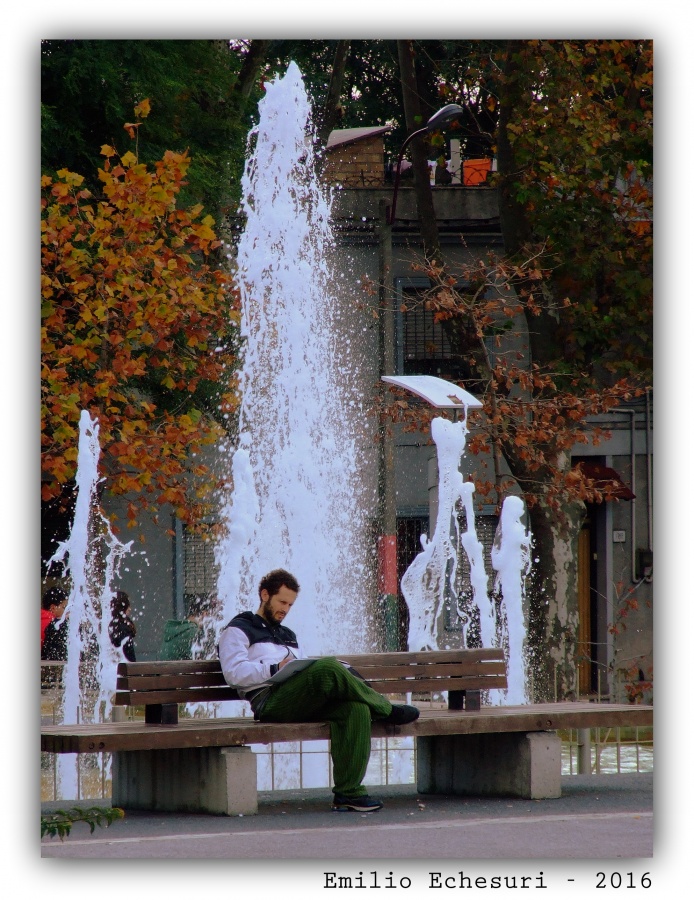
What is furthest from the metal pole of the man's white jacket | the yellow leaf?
the yellow leaf

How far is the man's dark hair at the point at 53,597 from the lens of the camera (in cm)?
888

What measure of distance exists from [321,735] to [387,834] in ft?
1.69

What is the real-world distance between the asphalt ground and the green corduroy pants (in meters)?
0.24

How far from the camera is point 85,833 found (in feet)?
20.4

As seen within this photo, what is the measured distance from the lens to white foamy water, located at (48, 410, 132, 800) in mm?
8828

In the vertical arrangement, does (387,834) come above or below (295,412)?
below

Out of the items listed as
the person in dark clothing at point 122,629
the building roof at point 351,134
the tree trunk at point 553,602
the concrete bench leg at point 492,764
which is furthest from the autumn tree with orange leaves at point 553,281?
the person in dark clothing at point 122,629

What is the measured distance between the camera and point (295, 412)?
34.5ft

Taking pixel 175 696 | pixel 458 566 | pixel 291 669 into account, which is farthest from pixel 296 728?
pixel 458 566

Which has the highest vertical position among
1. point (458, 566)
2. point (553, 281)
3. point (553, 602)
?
point (553, 281)

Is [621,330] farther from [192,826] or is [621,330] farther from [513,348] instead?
[192,826]

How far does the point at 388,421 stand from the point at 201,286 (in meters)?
1.54

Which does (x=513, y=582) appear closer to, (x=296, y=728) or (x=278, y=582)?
(x=278, y=582)
